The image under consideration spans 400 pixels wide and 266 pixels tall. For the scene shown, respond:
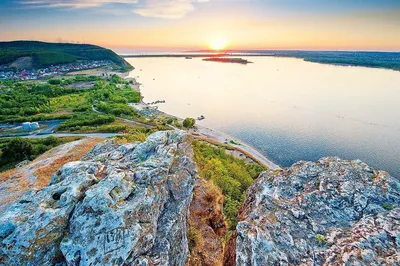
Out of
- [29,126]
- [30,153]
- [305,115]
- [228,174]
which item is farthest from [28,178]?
[305,115]

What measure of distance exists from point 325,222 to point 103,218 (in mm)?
9144

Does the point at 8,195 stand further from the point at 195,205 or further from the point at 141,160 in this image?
the point at 195,205

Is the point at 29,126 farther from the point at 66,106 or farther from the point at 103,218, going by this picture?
the point at 103,218

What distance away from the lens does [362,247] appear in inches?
309

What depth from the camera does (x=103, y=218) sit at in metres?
9.28

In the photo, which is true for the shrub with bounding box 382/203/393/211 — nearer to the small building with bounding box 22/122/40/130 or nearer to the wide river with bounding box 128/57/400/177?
the wide river with bounding box 128/57/400/177

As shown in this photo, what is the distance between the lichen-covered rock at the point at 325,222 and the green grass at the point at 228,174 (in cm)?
1187

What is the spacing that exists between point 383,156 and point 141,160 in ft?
190

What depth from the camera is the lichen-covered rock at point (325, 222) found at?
7973mm

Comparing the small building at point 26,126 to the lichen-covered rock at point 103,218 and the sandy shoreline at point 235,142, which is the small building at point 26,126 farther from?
the lichen-covered rock at point 103,218

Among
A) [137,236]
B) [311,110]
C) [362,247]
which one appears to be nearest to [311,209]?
[362,247]

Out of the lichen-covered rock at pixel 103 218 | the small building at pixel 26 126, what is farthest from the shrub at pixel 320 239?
the small building at pixel 26 126

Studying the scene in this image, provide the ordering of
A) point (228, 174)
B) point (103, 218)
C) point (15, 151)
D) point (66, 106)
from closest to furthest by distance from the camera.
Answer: point (103, 218) < point (15, 151) < point (228, 174) < point (66, 106)

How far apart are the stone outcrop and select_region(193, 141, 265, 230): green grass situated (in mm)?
5227
